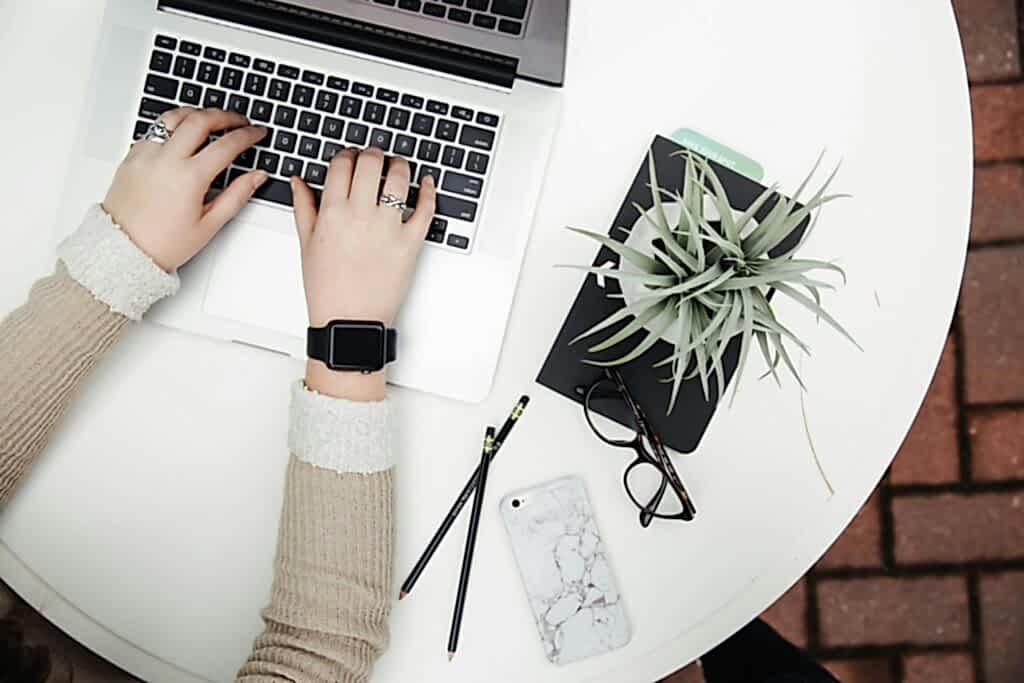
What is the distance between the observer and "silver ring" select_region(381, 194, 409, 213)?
781 millimetres

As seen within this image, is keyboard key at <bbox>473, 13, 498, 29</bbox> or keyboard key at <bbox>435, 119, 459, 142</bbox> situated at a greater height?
keyboard key at <bbox>473, 13, 498, 29</bbox>

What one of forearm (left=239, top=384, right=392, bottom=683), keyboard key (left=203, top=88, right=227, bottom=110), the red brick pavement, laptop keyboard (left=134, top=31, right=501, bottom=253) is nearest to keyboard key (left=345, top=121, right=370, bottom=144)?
laptop keyboard (left=134, top=31, right=501, bottom=253)

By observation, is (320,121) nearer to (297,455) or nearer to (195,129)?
(195,129)

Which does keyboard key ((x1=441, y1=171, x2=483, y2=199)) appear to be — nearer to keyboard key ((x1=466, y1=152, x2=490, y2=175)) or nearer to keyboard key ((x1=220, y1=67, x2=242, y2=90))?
keyboard key ((x1=466, y1=152, x2=490, y2=175))

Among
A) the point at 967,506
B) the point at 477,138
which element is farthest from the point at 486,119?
the point at 967,506

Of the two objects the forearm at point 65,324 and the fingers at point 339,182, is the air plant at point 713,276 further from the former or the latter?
the forearm at point 65,324

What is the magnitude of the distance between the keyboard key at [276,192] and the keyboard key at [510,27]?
0.69 ft

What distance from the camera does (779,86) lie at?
2.66ft

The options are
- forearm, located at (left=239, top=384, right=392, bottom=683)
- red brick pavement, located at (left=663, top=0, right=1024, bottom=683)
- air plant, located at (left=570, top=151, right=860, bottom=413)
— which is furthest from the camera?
red brick pavement, located at (left=663, top=0, right=1024, bottom=683)

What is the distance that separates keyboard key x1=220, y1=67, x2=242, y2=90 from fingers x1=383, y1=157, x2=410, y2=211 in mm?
145

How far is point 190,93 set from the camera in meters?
0.81

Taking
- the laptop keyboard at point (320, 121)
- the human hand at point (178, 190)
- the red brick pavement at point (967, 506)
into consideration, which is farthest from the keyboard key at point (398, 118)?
the red brick pavement at point (967, 506)

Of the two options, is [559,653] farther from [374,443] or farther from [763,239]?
[763,239]

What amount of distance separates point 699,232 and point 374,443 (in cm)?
30
